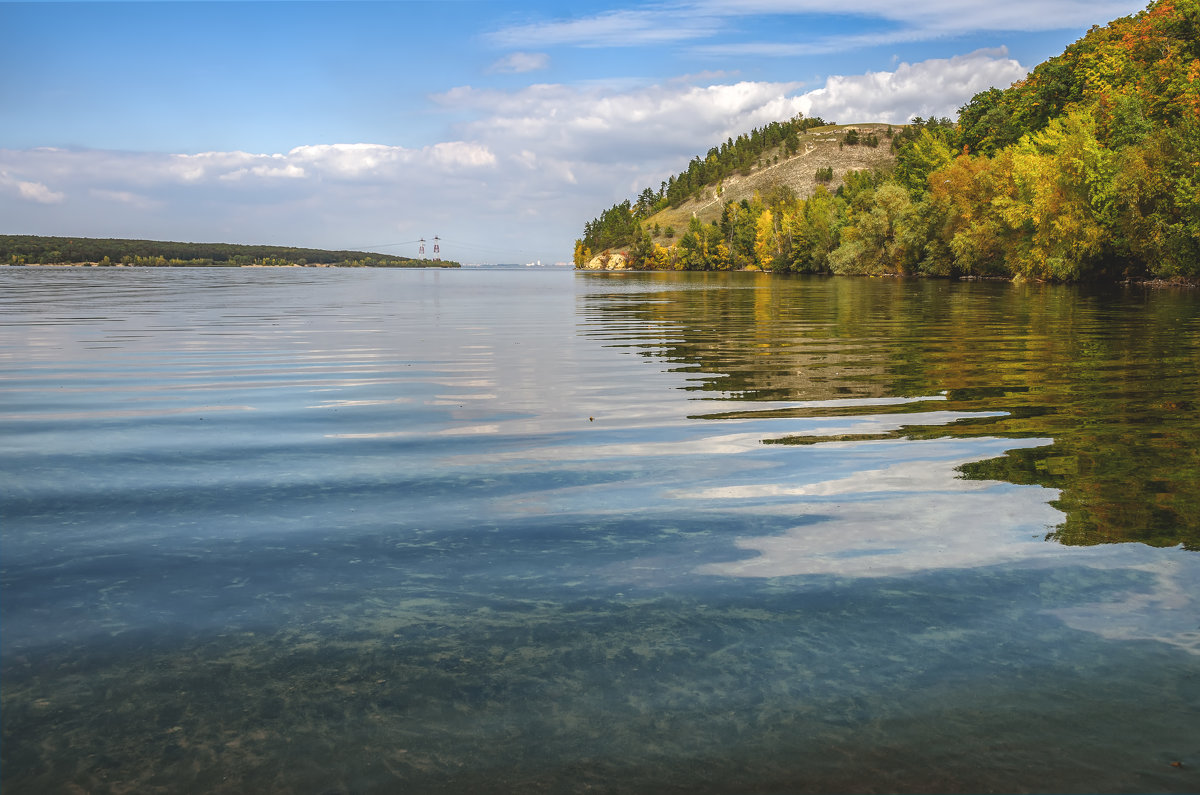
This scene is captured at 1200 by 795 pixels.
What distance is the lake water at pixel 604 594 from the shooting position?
3607mm

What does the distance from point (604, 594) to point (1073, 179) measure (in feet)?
222

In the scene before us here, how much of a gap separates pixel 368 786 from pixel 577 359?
17.3 m

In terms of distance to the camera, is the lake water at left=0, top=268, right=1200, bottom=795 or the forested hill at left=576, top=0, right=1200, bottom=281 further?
the forested hill at left=576, top=0, right=1200, bottom=281

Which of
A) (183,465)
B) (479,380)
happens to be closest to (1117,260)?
(479,380)

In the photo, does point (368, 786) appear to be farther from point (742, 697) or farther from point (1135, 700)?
point (1135, 700)

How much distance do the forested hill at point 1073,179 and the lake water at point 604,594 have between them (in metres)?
50.9

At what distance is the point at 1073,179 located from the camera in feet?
200

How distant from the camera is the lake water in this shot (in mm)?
3607

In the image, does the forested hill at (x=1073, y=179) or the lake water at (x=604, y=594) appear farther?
the forested hill at (x=1073, y=179)

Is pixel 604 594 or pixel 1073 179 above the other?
pixel 1073 179

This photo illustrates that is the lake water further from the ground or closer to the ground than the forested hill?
closer to the ground

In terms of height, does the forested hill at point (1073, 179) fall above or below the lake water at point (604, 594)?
above

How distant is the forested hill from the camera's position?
5450cm

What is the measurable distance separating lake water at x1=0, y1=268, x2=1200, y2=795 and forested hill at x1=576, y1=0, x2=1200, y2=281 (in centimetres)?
5091
